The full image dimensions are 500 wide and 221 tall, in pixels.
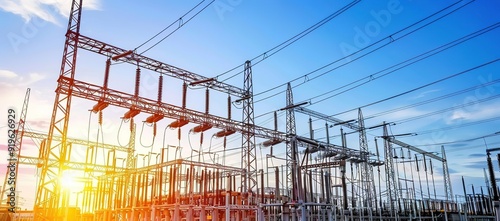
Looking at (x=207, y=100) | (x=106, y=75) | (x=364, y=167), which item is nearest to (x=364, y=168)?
(x=364, y=167)

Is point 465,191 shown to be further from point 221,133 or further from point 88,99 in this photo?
point 88,99

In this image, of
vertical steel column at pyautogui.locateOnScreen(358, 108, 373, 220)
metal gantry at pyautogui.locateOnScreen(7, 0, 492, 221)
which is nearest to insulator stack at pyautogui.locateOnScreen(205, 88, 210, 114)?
metal gantry at pyautogui.locateOnScreen(7, 0, 492, 221)

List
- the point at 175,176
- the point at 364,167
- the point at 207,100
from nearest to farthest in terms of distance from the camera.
→ 1. the point at 175,176
2. the point at 207,100
3. the point at 364,167

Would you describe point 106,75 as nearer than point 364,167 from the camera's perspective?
Yes

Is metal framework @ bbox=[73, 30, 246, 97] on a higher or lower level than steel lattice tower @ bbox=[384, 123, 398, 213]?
higher

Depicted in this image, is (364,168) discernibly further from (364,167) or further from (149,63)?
(149,63)

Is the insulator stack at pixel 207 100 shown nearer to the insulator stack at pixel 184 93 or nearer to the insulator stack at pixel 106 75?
the insulator stack at pixel 184 93

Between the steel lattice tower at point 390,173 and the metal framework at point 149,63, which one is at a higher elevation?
the metal framework at point 149,63

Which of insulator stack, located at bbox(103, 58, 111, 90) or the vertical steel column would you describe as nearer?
insulator stack, located at bbox(103, 58, 111, 90)

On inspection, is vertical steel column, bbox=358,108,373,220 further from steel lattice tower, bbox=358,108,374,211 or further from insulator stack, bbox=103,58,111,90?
insulator stack, bbox=103,58,111,90

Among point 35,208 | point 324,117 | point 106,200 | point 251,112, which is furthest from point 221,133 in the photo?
point 324,117

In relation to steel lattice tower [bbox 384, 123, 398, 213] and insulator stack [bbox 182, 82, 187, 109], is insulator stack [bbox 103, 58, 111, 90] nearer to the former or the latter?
insulator stack [bbox 182, 82, 187, 109]

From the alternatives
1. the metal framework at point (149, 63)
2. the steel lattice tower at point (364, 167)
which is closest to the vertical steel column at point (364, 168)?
the steel lattice tower at point (364, 167)

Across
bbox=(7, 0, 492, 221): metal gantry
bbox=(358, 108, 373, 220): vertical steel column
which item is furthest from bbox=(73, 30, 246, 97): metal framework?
bbox=(358, 108, 373, 220): vertical steel column
